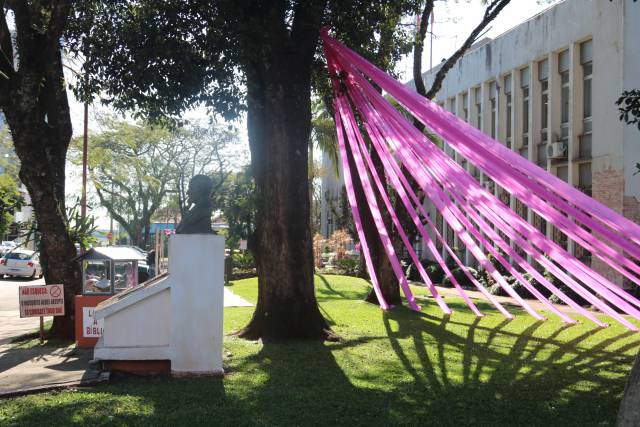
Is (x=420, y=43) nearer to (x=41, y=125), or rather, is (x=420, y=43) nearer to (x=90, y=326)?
(x=41, y=125)

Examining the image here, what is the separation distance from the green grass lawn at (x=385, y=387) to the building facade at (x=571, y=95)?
280 inches

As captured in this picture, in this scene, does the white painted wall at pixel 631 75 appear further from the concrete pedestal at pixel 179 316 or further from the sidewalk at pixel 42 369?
the sidewalk at pixel 42 369

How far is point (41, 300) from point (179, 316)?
429 centimetres

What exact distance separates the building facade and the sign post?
527 inches

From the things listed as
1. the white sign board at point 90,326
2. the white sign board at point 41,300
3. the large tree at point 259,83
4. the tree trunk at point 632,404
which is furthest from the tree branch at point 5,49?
the tree trunk at point 632,404

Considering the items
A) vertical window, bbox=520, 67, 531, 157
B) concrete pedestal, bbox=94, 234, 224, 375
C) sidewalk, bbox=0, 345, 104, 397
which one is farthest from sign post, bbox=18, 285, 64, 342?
vertical window, bbox=520, 67, 531, 157

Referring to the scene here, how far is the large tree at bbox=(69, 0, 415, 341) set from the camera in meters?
10.2

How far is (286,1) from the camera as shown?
11.0 metres

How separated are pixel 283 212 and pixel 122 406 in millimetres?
4788

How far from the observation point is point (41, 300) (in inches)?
428

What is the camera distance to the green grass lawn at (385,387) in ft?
20.1

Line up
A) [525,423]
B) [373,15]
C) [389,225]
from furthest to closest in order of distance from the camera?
[389,225] < [373,15] < [525,423]

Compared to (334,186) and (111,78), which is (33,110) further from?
(334,186)

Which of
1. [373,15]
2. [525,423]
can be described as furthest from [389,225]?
[525,423]
